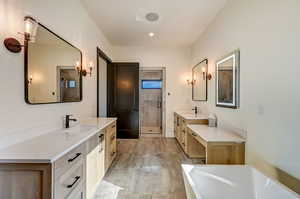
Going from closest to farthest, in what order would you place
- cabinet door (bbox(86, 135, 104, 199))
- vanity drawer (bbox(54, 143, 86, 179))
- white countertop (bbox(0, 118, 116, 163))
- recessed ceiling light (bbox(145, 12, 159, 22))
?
white countertop (bbox(0, 118, 116, 163)), vanity drawer (bbox(54, 143, 86, 179)), cabinet door (bbox(86, 135, 104, 199)), recessed ceiling light (bbox(145, 12, 159, 22))

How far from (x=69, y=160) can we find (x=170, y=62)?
523cm

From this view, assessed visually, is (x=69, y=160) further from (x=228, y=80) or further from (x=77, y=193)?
(x=228, y=80)

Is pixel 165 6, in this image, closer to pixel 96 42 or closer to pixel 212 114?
pixel 96 42

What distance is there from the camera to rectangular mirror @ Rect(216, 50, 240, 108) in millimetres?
3066

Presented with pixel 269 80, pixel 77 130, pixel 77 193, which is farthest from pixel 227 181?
pixel 77 130

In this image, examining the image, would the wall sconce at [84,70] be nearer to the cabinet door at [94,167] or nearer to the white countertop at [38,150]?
the cabinet door at [94,167]

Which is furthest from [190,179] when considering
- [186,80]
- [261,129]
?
[186,80]

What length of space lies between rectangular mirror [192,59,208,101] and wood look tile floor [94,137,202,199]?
1.44 m

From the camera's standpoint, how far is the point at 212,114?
4.16 metres

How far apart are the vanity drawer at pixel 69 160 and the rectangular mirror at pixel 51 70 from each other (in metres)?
0.67

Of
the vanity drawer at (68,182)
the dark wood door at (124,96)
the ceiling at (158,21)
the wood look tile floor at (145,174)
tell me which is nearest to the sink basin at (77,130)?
the vanity drawer at (68,182)

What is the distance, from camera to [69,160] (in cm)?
173

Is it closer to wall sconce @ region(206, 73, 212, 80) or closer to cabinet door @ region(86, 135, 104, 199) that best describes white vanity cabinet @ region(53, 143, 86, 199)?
cabinet door @ region(86, 135, 104, 199)

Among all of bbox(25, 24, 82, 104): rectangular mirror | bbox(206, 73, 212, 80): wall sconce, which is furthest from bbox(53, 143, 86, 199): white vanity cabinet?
bbox(206, 73, 212, 80): wall sconce
